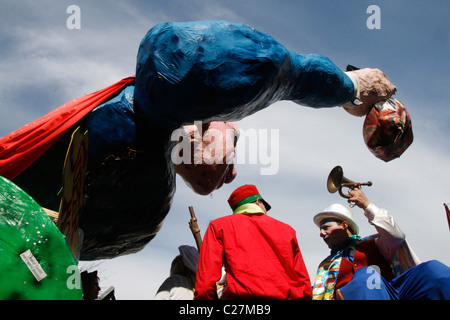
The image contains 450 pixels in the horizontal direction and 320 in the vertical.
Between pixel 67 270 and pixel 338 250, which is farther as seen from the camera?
pixel 338 250

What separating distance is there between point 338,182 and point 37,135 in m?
2.77

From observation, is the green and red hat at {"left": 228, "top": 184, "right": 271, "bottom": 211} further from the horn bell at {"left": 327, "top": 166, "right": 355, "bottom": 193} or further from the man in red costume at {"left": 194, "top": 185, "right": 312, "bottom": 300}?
the horn bell at {"left": 327, "top": 166, "right": 355, "bottom": 193}

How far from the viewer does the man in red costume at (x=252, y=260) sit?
9.45 ft

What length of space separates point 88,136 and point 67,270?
34.8 inches

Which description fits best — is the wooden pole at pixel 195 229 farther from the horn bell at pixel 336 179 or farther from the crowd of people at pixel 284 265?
the horn bell at pixel 336 179

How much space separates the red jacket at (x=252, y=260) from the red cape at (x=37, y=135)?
115 cm

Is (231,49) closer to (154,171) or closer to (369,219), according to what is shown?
(154,171)

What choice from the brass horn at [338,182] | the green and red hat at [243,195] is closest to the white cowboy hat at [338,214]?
the brass horn at [338,182]

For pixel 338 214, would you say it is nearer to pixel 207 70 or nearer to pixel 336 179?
pixel 336 179

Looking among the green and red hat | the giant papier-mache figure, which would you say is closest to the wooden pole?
the green and red hat

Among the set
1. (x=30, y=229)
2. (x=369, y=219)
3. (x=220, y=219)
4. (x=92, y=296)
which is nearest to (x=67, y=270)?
(x=30, y=229)

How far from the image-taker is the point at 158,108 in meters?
2.26

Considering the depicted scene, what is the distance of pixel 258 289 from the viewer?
2.86m

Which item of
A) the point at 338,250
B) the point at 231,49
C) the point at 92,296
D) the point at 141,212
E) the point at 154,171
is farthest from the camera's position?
the point at 338,250
